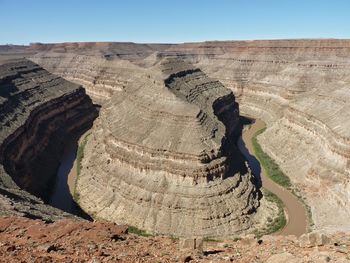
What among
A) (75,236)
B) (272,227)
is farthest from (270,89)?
(75,236)

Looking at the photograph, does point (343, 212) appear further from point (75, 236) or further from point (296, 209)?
point (75, 236)

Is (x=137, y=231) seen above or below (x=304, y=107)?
Answer: below

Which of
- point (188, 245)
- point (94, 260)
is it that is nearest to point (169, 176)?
point (188, 245)

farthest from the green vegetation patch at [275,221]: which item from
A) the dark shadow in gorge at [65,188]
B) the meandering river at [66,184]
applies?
the meandering river at [66,184]

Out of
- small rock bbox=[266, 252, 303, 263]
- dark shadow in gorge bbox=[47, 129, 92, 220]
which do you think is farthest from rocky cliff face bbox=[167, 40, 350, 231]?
dark shadow in gorge bbox=[47, 129, 92, 220]

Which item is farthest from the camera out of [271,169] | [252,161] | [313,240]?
[252,161]

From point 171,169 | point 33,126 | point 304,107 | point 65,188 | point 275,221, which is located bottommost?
point 65,188

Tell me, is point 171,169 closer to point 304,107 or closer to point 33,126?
point 33,126

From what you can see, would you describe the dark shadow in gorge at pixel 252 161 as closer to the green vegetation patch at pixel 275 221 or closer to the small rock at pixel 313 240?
the green vegetation patch at pixel 275 221
